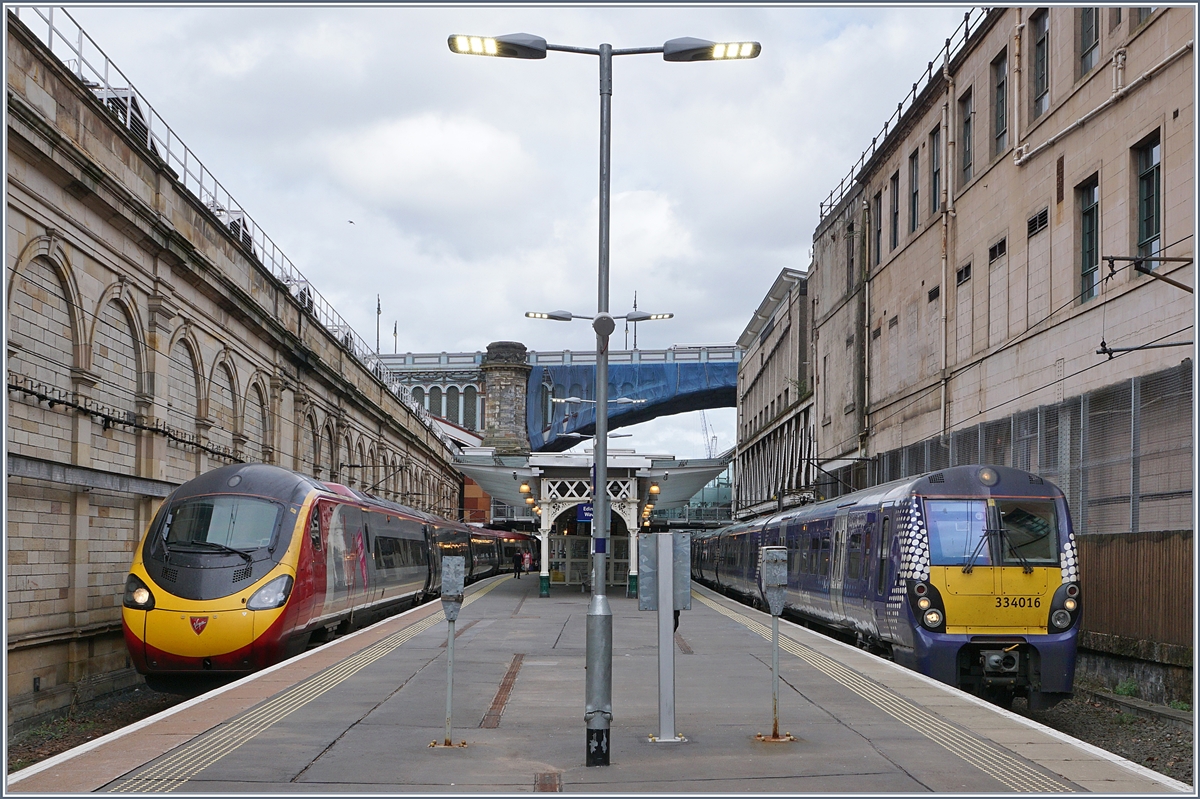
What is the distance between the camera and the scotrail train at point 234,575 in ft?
53.9

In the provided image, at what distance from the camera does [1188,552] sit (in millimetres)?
16391

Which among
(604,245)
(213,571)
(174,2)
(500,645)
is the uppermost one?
(174,2)

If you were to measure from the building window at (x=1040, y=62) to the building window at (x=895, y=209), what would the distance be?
37.4 ft

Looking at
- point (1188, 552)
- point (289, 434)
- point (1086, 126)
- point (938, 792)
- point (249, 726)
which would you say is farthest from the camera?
point (289, 434)

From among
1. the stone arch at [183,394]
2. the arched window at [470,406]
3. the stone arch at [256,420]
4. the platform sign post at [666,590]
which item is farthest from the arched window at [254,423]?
the arched window at [470,406]

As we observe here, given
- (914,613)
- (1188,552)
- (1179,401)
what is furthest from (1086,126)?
(914,613)

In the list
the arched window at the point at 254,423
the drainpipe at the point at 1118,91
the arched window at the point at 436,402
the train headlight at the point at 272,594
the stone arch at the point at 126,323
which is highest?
the drainpipe at the point at 1118,91

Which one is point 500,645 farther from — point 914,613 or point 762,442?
point 762,442

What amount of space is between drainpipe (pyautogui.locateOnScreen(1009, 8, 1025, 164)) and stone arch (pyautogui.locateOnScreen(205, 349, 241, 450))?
19.3 m

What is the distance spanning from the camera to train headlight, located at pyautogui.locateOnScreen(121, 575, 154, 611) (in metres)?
16.5

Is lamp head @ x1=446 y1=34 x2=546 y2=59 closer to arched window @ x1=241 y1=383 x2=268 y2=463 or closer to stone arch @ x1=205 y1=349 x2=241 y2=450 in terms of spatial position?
stone arch @ x1=205 y1=349 x2=241 y2=450

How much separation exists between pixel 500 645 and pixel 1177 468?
36.7 ft

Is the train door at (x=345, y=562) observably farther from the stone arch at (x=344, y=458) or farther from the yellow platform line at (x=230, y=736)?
the stone arch at (x=344, y=458)

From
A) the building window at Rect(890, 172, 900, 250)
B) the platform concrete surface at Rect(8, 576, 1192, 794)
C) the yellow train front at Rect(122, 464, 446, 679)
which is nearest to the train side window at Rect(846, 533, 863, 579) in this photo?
the platform concrete surface at Rect(8, 576, 1192, 794)
